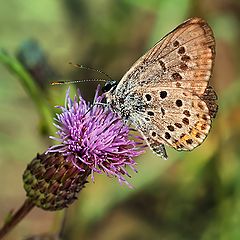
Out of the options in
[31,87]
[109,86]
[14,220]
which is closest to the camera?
[14,220]

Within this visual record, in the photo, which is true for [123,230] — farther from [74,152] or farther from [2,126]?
[74,152]

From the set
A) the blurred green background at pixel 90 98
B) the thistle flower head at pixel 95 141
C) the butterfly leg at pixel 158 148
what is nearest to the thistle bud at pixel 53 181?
the thistle flower head at pixel 95 141

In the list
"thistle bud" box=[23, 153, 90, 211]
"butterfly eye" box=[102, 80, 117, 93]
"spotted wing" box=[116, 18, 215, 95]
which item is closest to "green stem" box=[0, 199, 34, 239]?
"thistle bud" box=[23, 153, 90, 211]

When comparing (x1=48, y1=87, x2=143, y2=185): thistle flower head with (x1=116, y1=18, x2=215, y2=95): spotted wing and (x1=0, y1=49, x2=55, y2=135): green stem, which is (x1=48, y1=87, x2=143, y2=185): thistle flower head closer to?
(x1=116, y1=18, x2=215, y2=95): spotted wing

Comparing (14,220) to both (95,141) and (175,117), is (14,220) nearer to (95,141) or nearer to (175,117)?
(95,141)

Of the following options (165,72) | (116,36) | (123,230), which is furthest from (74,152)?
(116,36)

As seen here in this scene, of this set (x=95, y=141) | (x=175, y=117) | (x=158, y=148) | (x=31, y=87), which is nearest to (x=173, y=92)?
(x=175, y=117)

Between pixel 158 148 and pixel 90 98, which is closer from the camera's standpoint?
pixel 158 148
